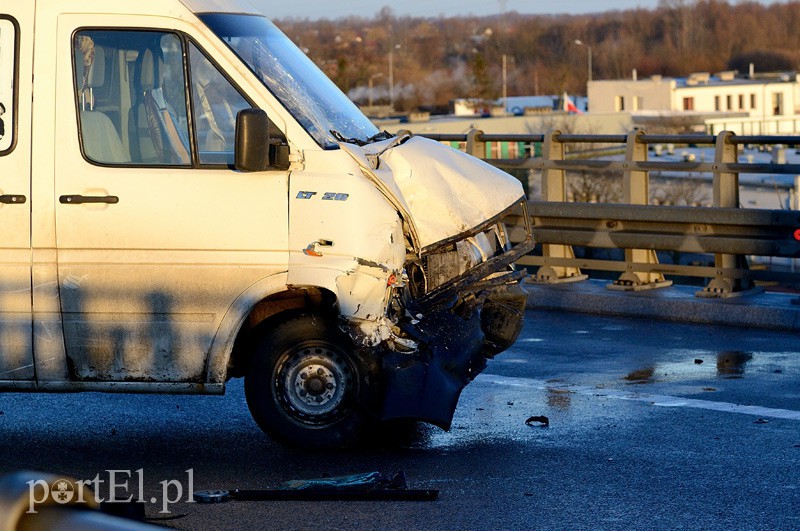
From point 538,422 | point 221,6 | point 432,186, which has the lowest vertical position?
point 538,422

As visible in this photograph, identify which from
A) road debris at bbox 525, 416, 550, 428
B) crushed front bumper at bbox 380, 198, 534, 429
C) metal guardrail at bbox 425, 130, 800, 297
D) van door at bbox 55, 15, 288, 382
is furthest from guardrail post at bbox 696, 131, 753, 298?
van door at bbox 55, 15, 288, 382

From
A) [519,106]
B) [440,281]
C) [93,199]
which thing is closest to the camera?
[93,199]

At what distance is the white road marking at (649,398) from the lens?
7453 mm

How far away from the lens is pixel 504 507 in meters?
5.63

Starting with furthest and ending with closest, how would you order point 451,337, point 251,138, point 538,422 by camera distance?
point 538,422, point 451,337, point 251,138

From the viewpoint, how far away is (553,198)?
42.4 feet

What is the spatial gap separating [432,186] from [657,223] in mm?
5176

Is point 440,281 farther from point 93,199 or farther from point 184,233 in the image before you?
point 93,199

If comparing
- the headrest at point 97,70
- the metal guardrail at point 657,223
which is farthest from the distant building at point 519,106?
the headrest at point 97,70

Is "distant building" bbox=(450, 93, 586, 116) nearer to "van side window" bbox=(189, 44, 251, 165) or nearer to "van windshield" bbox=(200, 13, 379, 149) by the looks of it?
"van windshield" bbox=(200, 13, 379, 149)

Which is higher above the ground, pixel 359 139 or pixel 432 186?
pixel 359 139

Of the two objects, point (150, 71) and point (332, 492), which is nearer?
point (332, 492)

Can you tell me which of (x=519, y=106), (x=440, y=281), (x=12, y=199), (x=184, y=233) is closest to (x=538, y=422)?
(x=440, y=281)

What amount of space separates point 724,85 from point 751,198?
64.4 m
